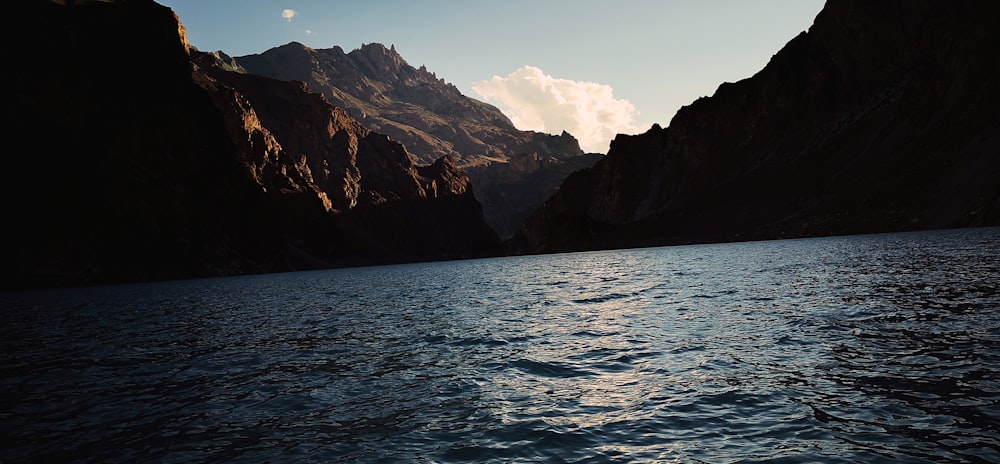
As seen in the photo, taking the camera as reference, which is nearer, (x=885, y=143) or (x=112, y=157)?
(x=112, y=157)

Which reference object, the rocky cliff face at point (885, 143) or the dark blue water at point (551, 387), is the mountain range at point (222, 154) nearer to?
the rocky cliff face at point (885, 143)

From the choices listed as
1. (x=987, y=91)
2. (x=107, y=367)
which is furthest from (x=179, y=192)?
(x=987, y=91)

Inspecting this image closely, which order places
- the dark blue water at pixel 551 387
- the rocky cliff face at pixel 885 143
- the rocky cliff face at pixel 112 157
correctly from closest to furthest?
the dark blue water at pixel 551 387, the rocky cliff face at pixel 112 157, the rocky cliff face at pixel 885 143

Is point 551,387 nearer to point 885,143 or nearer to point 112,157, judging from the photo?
point 112,157

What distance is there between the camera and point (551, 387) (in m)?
14.8

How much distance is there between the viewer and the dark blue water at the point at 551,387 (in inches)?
404

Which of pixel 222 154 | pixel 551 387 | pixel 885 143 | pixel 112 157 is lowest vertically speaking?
pixel 551 387

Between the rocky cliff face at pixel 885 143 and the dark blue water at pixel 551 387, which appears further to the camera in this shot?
the rocky cliff face at pixel 885 143

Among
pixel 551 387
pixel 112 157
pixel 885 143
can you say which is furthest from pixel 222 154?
pixel 885 143

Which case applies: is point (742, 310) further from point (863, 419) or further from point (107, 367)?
point (107, 367)

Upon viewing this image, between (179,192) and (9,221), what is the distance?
34.3 metres

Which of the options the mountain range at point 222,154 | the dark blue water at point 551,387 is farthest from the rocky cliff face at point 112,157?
the dark blue water at point 551,387

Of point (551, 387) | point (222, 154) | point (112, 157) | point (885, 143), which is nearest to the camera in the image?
point (551, 387)

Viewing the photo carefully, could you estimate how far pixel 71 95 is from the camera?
4727 inches
